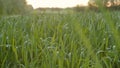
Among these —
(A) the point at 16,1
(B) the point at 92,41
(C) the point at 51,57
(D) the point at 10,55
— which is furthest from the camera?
(A) the point at 16,1

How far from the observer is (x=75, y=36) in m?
1.68

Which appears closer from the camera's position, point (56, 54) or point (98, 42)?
point (56, 54)

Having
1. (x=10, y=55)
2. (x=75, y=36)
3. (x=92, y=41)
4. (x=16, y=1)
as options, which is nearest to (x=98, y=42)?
(x=92, y=41)

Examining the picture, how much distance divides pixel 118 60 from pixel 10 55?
27.2 inches

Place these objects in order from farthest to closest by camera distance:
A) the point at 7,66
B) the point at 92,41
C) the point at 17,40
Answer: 1. the point at 17,40
2. the point at 92,41
3. the point at 7,66

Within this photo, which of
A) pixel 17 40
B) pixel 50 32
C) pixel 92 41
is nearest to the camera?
pixel 92 41

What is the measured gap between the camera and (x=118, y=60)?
1.17 meters

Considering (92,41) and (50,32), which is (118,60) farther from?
(50,32)

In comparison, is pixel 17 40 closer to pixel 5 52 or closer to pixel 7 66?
pixel 5 52

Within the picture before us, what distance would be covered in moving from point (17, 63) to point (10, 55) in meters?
0.12

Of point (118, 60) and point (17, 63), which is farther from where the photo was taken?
point (17, 63)

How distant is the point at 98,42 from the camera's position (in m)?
1.56

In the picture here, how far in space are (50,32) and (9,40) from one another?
2.06ft

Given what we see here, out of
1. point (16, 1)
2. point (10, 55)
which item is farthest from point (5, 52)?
point (16, 1)
